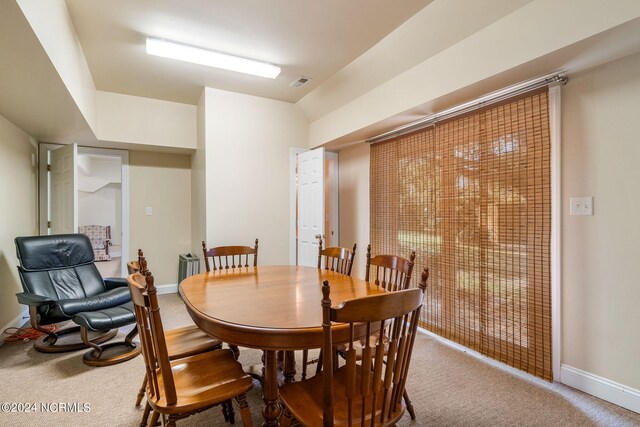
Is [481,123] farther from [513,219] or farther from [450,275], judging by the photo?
[450,275]

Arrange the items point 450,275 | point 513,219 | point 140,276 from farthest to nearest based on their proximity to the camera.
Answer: point 450,275
point 513,219
point 140,276

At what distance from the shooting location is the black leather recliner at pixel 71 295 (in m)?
2.43

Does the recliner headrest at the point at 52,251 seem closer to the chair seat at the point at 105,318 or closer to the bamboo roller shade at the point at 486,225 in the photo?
the chair seat at the point at 105,318

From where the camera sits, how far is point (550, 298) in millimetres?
2113

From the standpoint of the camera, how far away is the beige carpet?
5.77 feet

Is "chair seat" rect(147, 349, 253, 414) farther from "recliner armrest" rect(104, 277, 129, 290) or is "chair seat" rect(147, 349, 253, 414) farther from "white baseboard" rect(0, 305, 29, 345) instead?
"white baseboard" rect(0, 305, 29, 345)

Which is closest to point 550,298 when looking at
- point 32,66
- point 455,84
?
point 455,84

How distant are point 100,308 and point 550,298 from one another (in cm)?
346

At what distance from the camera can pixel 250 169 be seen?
3922mm

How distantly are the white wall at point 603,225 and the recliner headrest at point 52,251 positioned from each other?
166 inches

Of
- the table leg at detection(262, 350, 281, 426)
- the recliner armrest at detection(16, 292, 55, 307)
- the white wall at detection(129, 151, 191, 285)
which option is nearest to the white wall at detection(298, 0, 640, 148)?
the table leg at detection(262, 350, 281, 426)

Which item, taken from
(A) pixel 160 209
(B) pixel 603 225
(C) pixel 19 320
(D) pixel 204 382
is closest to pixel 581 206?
(B) pixel 603 225

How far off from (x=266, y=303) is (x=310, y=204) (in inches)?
97.5

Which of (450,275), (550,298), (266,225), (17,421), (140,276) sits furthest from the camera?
(266,225)
